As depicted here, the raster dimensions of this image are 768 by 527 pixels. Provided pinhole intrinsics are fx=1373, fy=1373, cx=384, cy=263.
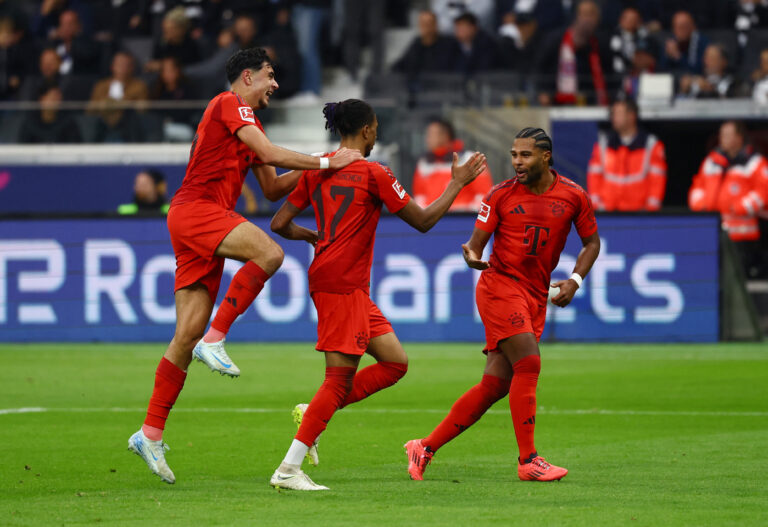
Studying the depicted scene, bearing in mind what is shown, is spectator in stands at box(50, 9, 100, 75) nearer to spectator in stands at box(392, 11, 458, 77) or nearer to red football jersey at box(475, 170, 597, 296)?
spectator in stands at box(392, 11, 458, 77)

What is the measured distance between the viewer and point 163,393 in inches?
287

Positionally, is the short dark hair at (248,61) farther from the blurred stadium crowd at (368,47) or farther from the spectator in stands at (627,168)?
the blurred stadium crowd at (368,47)

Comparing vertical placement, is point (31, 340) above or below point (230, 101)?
below

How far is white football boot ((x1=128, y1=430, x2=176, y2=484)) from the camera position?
7.04 meters

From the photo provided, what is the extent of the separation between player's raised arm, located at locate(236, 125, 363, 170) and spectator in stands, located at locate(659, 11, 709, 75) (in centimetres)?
1326

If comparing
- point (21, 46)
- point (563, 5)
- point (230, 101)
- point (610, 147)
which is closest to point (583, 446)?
point (230, 101)

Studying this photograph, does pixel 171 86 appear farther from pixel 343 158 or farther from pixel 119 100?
pixel 343 158

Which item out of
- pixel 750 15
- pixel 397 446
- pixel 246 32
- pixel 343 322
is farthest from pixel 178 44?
pixel 343 322

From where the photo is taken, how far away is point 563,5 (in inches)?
832

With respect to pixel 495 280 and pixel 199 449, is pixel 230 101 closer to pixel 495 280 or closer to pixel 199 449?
pixel 495 280

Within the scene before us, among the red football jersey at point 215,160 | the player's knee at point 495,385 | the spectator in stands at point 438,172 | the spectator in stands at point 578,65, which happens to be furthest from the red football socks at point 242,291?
the spectator in stands at point 578,65

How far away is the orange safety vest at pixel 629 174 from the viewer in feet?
55.9

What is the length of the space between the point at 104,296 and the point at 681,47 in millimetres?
8954

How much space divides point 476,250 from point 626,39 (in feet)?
43.3
